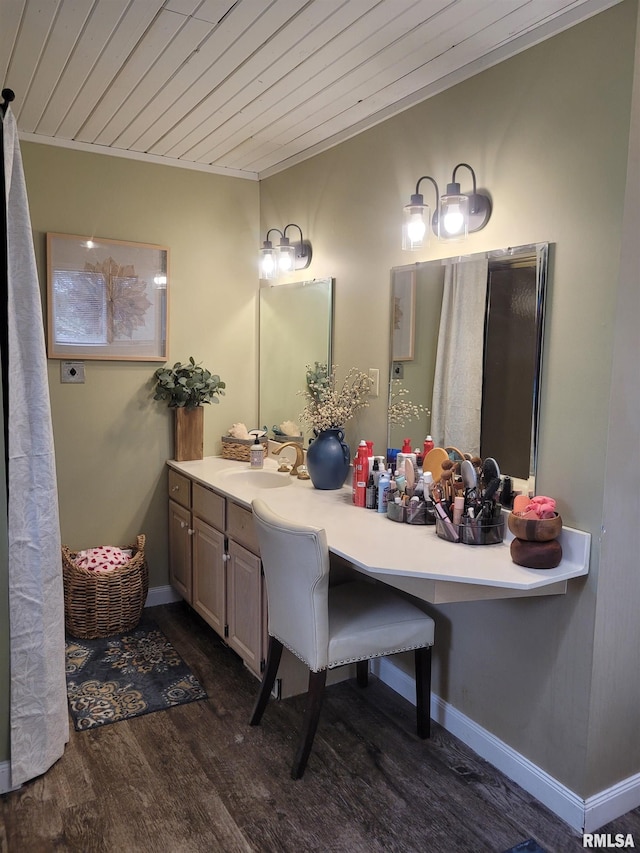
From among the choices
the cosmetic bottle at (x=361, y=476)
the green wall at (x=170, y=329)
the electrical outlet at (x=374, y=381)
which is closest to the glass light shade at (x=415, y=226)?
the electrical outlet at (x=374, y=381)

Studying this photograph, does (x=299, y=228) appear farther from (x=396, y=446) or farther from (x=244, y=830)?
(x=244, y=830)

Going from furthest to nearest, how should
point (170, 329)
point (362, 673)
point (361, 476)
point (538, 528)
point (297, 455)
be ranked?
1. point (170, 329)
2. point (297, 455)
3. point (362, 673)
4. point (361, 476)
5. point (538, 528)

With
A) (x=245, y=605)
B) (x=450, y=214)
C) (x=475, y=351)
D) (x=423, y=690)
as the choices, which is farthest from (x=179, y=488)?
(x=450, y=214)

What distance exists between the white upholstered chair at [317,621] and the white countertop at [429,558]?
12cm

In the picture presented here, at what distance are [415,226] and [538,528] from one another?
118cm

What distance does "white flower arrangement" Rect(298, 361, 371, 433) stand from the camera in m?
2.86

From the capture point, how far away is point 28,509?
6.81 feet

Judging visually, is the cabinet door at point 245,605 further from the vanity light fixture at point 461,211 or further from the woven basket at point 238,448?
the vanity light fixture at point 461,211

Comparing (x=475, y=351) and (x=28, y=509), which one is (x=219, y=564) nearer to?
(x=28, y=509)

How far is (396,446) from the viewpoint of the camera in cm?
270

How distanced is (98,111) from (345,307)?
1337 mm

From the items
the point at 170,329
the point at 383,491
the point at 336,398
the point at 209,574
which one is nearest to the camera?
the point at 383,491

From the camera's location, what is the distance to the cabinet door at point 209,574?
2.92 m

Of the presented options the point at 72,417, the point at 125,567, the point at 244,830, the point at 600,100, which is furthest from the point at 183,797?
the point at 600,100
